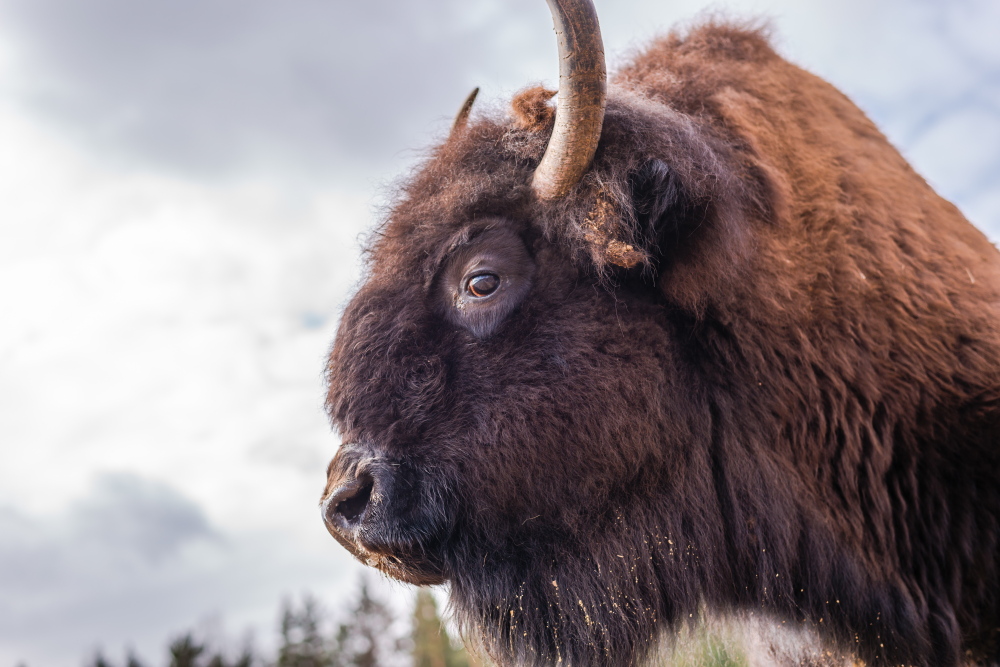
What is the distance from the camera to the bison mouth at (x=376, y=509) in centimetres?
→ 259

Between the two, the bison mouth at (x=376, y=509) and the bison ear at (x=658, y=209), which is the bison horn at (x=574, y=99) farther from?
the bison mouth at (x=376, y=509)

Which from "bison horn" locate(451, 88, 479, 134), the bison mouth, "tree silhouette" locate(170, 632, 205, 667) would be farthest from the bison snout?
"tree silhouette" locate(170, 632, 205, 667)

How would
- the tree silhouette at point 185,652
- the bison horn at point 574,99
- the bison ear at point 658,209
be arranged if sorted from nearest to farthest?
the bison horn at point 574,99
the bison ear at point 658,209
the tree silhouette at point 185,652

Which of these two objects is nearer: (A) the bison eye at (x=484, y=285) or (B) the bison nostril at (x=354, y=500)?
(B) the bison nostril at (x=354, y=500)

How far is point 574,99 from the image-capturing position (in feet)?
8.61

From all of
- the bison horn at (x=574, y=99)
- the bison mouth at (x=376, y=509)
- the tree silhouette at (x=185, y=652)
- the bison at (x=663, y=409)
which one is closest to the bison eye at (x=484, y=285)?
the bison at (x=663, y=409)

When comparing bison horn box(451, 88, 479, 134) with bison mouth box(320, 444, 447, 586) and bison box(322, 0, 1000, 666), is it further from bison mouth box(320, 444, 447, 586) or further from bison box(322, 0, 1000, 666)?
bison mouth box(320, 444, 447, 586)

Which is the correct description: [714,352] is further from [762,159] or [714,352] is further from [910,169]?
[910,169]

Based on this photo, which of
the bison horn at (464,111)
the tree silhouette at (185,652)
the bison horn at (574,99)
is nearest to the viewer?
the bison horn at (574,99)

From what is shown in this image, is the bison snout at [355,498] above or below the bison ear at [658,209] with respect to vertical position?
below

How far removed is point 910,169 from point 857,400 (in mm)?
1308

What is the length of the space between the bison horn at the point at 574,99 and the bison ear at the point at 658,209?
0.71 ft

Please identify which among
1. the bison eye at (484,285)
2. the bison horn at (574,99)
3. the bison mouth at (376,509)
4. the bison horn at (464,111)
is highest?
the bison horn at (464,111)

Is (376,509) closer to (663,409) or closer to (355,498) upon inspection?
(355,498)
